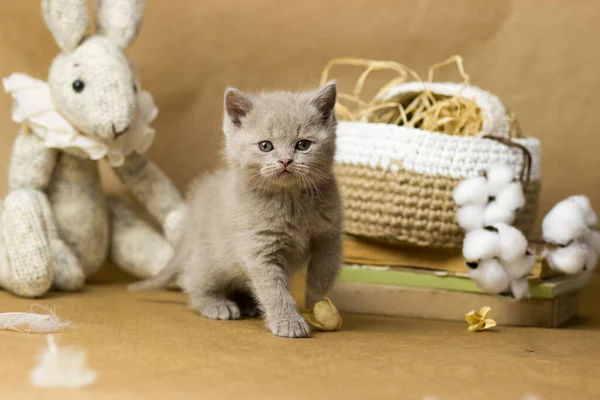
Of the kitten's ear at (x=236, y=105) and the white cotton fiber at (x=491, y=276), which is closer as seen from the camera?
the kitten's ear at (x=236, y=105)

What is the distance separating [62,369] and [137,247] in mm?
935

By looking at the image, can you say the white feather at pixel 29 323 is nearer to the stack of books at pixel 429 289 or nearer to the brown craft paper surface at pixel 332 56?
the brown craft paper surface at pixel 332 56

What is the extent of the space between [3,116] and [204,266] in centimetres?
93

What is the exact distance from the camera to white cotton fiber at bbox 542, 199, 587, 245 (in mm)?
1760

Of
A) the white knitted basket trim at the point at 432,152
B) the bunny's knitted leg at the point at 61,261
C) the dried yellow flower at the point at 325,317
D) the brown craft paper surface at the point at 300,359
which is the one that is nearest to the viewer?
the brown craft paper surface at the point at 300,359

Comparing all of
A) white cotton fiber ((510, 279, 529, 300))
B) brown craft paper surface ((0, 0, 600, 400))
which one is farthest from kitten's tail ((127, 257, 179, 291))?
white cotton fiber ((510, 279, 529, 300))

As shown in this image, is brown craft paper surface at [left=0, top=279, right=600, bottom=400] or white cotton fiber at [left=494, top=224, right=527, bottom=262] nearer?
brown craft paper surface at [left=0, top=279, right=600, bottom=400]

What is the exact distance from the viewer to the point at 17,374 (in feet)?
3.90

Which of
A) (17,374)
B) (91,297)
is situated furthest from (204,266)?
(17,374)

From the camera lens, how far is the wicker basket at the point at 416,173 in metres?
1.81

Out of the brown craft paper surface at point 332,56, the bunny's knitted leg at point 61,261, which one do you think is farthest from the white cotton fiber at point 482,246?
the bunny's knitted leg at point 61,261

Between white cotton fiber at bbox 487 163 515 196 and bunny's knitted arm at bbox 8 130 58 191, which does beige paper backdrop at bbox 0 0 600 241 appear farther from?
white cotton fiber at bbox 487 163 515 196

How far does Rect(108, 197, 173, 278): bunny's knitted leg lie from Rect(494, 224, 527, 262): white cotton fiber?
876 millimetres

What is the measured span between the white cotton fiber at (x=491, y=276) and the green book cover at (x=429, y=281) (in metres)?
0.13
